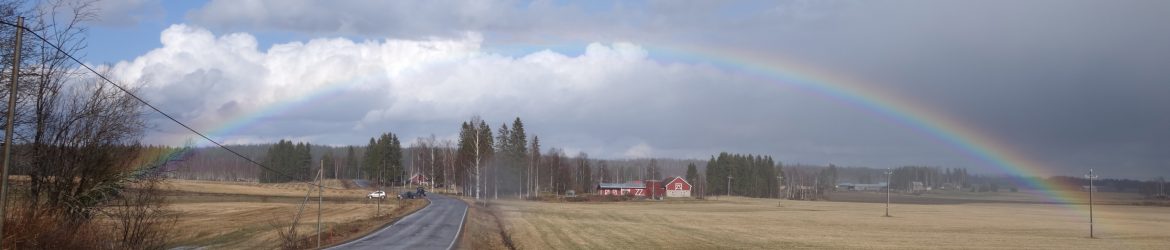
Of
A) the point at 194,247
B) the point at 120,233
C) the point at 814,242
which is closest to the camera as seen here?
the point at 120,233

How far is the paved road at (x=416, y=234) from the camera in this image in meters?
37.8

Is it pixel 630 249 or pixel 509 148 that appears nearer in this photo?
pixel 630 249

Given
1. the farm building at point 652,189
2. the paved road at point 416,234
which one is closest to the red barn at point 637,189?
the farm building at point 652,189

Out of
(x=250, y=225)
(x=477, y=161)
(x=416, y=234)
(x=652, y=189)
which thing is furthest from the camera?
(x=652, y=189)

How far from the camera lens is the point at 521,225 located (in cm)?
5791

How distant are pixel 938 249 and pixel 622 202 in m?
88.0

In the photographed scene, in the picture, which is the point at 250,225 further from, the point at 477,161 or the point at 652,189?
the point at 652,189

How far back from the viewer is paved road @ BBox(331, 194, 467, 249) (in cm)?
3781

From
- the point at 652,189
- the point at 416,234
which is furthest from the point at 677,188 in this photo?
the point at 416,234

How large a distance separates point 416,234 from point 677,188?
131m

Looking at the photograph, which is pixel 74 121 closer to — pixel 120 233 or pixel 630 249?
pixel 120 233

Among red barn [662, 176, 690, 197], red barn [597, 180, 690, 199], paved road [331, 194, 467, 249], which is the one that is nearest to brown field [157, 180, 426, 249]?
paved road [331, 194, 467, 249]

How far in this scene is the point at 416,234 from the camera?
4578 cm

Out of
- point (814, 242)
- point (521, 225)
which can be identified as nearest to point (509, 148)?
point (521, 225)
